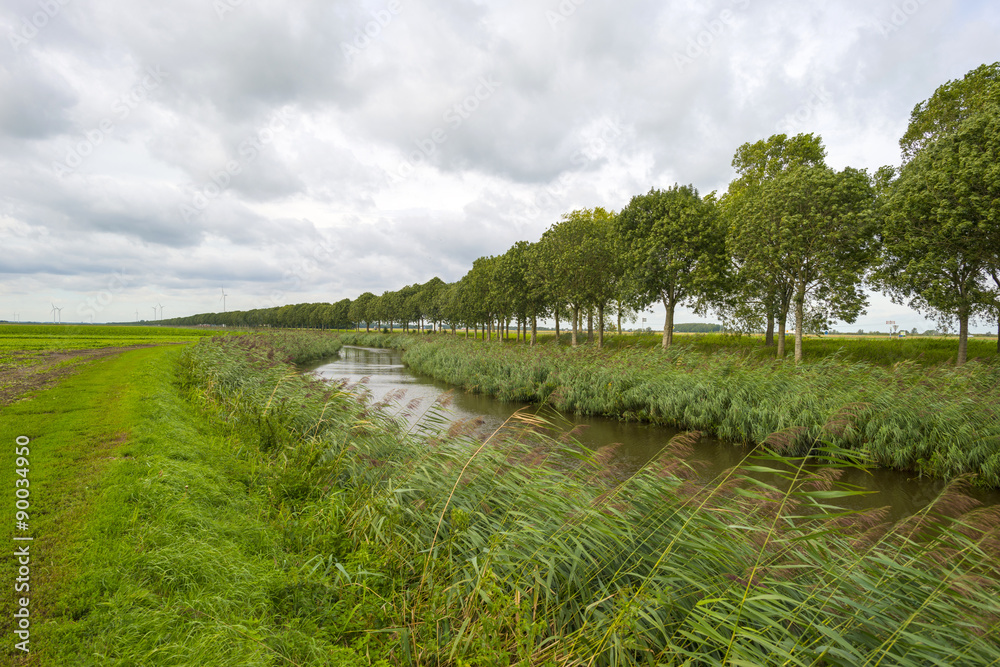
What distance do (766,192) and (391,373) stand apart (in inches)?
914


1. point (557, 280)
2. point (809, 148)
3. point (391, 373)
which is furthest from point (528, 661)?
point (809, 148)

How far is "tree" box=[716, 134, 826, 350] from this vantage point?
21.6 m

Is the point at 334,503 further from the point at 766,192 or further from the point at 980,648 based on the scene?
the point at 766,192

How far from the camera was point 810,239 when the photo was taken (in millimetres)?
19297

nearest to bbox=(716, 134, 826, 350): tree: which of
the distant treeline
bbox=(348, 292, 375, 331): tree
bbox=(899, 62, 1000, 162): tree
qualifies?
bbox=(899, 62, 1000, 162): tree

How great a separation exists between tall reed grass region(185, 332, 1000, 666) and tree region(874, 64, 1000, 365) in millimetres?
15489

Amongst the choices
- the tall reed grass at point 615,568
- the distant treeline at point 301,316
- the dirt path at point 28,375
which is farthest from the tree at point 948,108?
the distant treeline at point 301,316

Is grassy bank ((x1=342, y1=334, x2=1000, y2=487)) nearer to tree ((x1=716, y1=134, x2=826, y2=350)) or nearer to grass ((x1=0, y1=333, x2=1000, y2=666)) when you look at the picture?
grass ((x1=0, y1=333, x2=1000, y2=666))

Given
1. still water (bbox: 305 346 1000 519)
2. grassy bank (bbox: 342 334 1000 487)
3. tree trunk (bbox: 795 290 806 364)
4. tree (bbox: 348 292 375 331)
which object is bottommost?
still water (bbox: 305 346 1000 519)

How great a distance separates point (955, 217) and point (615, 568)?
18567 mm

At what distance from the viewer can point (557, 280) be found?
3034 centimetres

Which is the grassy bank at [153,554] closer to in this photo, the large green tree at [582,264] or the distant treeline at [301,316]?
the large green tree at [582,264]

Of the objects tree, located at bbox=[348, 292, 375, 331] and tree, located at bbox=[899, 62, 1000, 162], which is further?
tree, located at bbox=[348, 292, 375, 331]

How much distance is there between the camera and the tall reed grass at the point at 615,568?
8.57 ft
